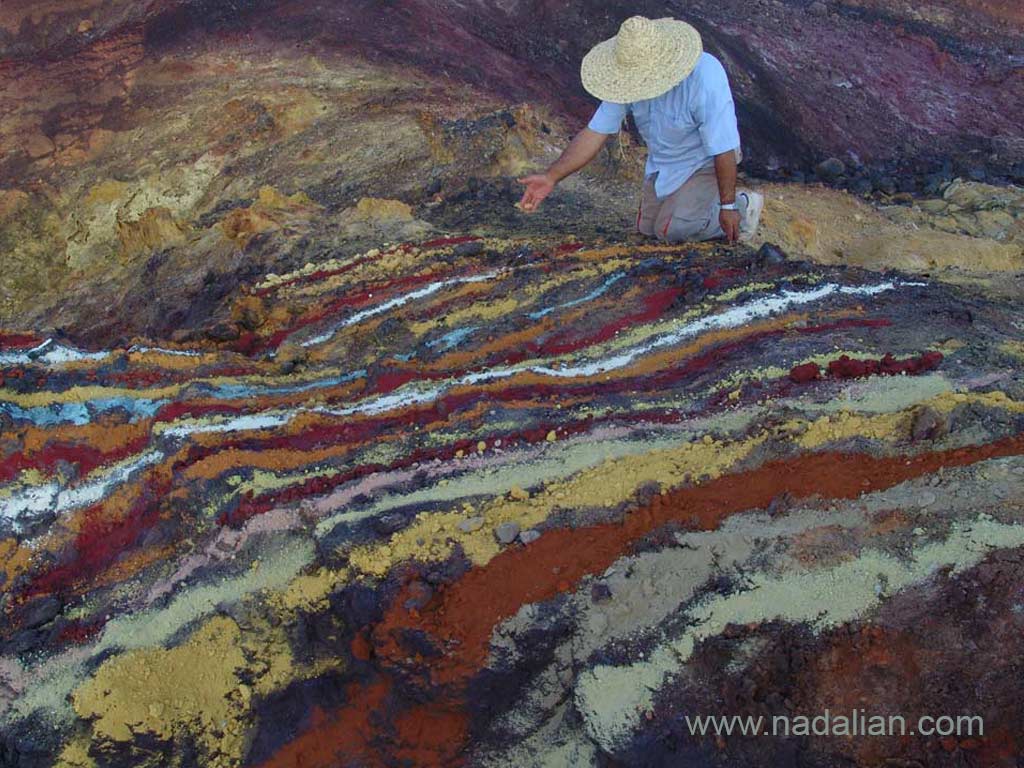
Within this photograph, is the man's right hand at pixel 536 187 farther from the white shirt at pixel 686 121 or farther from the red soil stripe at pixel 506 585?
the red soil stripe at pixel 506 585

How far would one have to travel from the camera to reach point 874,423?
9.89 ft

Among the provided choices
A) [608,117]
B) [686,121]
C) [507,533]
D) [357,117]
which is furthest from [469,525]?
[357,117]

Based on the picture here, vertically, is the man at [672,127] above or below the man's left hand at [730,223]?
above

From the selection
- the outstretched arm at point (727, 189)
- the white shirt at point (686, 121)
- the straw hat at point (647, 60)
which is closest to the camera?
the straw hat at point (647, 60)

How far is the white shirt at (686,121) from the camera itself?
3.99m

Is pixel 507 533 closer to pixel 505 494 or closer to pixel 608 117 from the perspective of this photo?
pixel 505 494

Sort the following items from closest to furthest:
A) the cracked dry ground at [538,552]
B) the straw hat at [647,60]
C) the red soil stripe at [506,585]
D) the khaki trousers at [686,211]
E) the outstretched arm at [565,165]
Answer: the cracked dry ground at [538,552]
the red soil stripe at [506,585]
the straw hat at [647,60]
the outstretched arm at [565,165]
the khaki trousers at [686,211]

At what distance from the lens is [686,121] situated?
4199 mm

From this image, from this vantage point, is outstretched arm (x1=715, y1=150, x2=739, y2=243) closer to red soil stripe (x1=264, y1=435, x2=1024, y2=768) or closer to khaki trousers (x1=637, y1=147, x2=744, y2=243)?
khaki trousers (x1=637, y1=147, x2=744, y2=243)

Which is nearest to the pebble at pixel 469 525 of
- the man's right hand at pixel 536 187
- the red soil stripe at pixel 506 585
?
the red soil stripe at pixel 506 585

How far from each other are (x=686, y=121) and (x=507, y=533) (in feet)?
7.62

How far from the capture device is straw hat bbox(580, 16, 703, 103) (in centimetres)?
388

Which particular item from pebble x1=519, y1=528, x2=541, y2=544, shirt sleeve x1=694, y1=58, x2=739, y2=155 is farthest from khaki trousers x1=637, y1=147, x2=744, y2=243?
pebble x1=519, y1=528, x2=541, y2=544

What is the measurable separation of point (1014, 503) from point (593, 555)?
1.25 metres
